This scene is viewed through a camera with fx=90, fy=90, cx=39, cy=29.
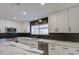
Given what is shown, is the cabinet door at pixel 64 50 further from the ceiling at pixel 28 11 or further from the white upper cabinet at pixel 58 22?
the ceiling at pixel 28 11

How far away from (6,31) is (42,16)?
0.56 metres

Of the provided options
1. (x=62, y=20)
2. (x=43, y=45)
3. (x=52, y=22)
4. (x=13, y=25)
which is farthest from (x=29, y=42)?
(x=62, y=20)

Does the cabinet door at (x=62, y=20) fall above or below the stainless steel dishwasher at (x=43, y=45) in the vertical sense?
above

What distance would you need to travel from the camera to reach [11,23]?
1.26m

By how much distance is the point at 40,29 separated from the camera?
54.2 inches

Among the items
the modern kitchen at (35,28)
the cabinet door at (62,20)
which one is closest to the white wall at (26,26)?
the modern kitchen at (35,28)

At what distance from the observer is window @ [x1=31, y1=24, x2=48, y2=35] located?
1322 millimetres

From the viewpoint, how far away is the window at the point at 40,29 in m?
1.32

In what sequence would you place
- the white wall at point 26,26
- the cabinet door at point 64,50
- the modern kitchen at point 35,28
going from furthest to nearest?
1. the white wall at point 26,26
2. the modern kitchen at point 35,28
3. the cabinet door at point 64,50

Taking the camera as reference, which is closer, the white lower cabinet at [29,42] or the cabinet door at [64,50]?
the cabinet door at [64,50]

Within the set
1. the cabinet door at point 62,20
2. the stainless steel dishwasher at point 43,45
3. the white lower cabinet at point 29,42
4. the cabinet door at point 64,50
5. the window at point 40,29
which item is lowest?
the cabinet door at point 64,50

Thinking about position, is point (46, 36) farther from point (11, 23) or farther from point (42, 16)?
point (11, 23)

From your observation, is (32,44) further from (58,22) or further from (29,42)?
(58,22)

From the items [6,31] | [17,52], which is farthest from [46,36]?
[6,31]
